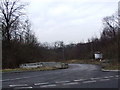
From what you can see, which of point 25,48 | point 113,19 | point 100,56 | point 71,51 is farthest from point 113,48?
point 71,51

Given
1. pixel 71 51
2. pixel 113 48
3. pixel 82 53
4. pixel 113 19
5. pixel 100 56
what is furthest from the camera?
pixel 71 51

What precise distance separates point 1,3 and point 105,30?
6166 centimetres

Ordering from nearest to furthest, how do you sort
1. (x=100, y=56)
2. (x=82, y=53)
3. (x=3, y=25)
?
(x=3, y=25), (x=100, y=56), (x=82, y=53)

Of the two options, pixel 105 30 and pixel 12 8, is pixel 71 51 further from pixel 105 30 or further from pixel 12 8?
pixel 12 8

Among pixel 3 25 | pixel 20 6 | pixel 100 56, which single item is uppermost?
pixel 20 6

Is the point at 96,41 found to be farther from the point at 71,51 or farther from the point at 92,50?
the point at 71,51

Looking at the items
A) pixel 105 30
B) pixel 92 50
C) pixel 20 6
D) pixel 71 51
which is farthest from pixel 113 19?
pixel 20 6

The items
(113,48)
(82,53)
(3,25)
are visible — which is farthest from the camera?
(82,53)

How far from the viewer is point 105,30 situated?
11025 centimetres

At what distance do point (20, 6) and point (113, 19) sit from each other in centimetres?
5857

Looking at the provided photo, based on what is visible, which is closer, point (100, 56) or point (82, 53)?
point (100, 56)

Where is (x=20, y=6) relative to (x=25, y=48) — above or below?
above

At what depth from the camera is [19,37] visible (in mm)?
55406

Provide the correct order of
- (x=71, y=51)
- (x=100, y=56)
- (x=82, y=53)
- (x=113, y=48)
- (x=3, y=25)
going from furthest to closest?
1. (x=71, y=51)
2. (x=82, y=53)
3. (x=100, y=56)
4. (x=3, y=25)
5. (x=113, y=48)
